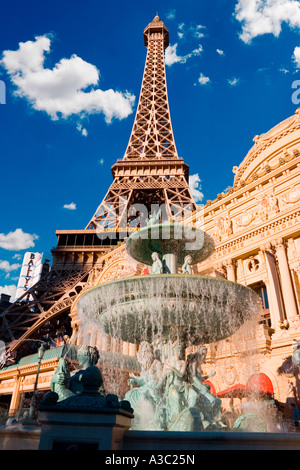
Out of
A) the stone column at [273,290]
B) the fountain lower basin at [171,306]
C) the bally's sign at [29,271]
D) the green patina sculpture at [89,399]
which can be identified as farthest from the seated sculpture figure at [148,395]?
the bally's sign at [29,271]

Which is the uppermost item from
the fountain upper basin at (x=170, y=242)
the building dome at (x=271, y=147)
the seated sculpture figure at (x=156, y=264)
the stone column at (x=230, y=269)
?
the building dome at (x=271, y=147)

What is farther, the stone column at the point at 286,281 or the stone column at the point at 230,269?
the stone column at the point at 230,269

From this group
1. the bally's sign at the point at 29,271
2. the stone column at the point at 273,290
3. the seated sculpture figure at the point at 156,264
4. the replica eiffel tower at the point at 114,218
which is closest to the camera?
the seated sculpture figure at the point at 156,264

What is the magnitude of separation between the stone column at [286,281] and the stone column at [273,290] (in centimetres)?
31

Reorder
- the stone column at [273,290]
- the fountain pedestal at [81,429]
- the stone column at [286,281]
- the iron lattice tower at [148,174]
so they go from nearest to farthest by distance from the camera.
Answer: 1. the fountain pedestal at [81,429]
2. the stone column at [286,281]
3. the stone column at [273,290]
4. the iron lattice tower at [148,174]

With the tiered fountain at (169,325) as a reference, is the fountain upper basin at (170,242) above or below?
above

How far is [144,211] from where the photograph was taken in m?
45.3

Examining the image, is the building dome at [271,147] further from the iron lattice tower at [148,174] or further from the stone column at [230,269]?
the iron lattice tower at [148,174]

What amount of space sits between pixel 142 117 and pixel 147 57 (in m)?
19.8

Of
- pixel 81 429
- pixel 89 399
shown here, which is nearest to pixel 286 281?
pixel 89 399

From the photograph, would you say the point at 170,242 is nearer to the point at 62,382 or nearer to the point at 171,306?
the point at 171,306

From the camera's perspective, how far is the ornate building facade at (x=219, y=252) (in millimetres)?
15383

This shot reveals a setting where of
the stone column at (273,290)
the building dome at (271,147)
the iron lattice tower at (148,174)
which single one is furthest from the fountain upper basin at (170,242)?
the iron lattice tower at (148,174)

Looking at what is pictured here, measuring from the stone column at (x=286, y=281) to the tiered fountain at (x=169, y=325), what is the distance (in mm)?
8071
